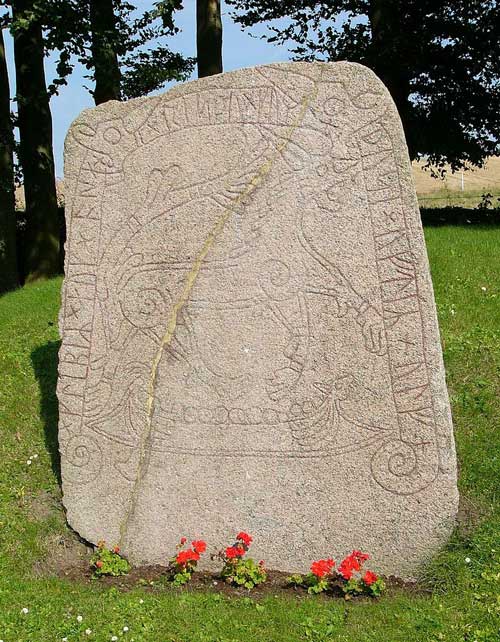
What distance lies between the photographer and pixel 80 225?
4227 mm

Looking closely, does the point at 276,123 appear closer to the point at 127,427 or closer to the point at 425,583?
the point at 127,427

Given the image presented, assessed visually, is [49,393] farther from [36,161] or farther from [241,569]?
[36,161]

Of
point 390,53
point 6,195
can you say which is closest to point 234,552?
point 6,195

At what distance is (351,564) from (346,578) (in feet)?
0.31

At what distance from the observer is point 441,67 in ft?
39.5

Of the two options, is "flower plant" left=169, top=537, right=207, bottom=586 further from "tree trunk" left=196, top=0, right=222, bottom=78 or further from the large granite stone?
"tree trunk" left=196, top=0, right=222, bottom=78

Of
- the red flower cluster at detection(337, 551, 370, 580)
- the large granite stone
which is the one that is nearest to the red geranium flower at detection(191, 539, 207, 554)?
the large granite stone

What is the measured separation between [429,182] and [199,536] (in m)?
24.5

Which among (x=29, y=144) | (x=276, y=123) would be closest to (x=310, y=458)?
(x=276, y=123)

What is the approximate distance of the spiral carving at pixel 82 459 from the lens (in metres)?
4.23

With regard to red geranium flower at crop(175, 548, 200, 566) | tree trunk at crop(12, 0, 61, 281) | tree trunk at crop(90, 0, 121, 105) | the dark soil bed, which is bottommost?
the dark soil bed

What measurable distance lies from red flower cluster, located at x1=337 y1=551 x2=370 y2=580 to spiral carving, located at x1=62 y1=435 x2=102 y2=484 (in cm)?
139

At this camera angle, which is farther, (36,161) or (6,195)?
(36,161)

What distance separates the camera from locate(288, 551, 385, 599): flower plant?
12.3ft
